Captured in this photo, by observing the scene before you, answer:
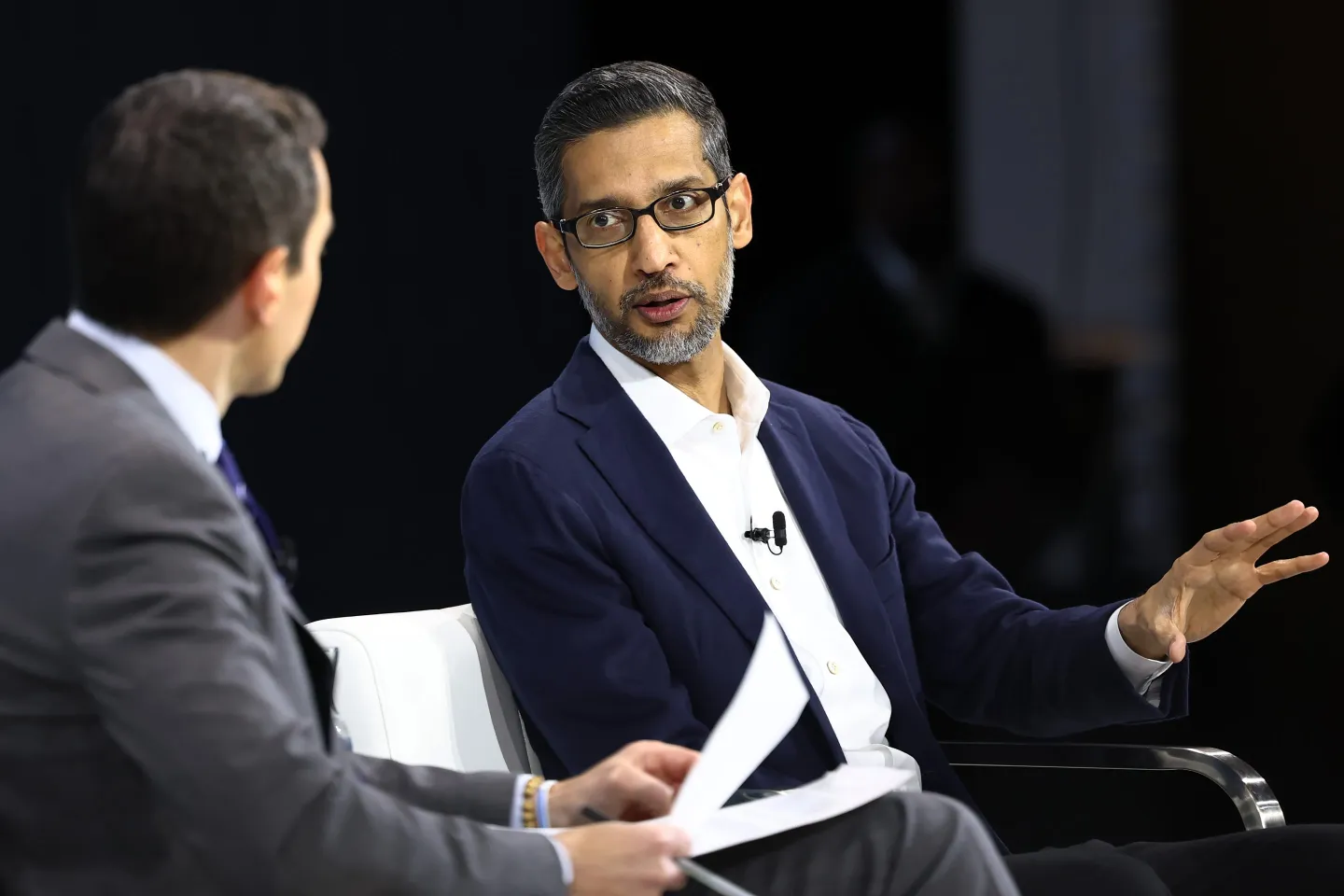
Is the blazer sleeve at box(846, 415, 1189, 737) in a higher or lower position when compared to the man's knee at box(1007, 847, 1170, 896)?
higher

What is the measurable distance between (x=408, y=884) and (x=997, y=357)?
9.12ft

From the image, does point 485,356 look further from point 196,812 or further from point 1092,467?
point 196,812

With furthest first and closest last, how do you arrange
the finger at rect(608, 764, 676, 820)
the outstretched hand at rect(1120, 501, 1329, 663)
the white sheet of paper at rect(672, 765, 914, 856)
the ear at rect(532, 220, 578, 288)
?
the ear at rect(532, 220, 578, 288) < the outstretched hand at rect(1120, 501, 1329, 663) < the finger at rect(608, 764, 676, 820) < the white sheet of paper at rect(672, 765, 914, 856)

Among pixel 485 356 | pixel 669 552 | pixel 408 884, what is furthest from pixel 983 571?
pixel 485 356

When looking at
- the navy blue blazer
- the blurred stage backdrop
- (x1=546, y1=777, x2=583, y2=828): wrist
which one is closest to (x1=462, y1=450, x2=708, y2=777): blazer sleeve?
the navy blue blazer

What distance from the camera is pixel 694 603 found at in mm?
2076

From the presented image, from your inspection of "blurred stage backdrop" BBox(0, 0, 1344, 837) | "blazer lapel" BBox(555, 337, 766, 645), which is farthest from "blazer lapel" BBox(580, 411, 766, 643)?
"blurred stage backdrop" BBox(0, 0, 1344, 837)

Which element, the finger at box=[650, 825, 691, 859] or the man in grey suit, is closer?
the man in grey suit

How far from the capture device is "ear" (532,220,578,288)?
232 cm

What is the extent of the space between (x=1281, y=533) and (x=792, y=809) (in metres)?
0.86

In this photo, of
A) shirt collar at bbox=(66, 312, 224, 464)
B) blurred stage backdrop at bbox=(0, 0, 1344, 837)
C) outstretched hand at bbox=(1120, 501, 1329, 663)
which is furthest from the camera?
blurred stage backdrop at bbox=(0, 0, 1344, 837)

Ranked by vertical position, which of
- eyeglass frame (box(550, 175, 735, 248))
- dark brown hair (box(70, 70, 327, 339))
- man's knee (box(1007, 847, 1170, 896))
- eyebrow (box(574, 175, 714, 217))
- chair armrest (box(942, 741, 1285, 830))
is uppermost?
dark brown hair (box(70, 70, 327, 339))

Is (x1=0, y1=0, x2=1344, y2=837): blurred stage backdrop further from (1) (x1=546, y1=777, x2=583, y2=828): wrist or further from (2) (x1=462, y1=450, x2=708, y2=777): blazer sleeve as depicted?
(1) (x1=546, y1=777, x2=583, y2=828): wrist

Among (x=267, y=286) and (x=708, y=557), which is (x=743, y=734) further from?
(x=708, y=557)
